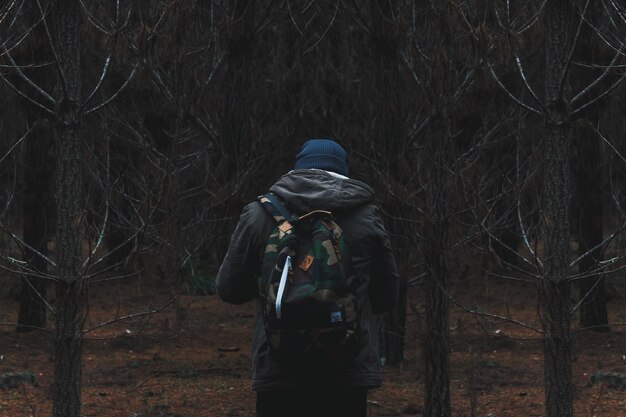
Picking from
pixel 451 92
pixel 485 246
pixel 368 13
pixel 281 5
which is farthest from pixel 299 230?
pixel 368 13

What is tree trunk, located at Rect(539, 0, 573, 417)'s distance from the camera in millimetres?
5566

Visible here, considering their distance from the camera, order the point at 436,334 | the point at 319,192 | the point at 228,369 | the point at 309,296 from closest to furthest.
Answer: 1. the point at 309,296
2. the point at 319,192
3. the point at 436,334
4. the point at 228,369

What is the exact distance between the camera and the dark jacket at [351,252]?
4566mm

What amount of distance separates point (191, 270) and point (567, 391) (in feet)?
44.0

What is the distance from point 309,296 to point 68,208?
7.73 feet

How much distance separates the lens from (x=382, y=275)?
476 cm

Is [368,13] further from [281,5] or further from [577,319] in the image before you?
[577,319]

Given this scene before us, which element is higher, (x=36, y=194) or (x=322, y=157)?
(x=36, y=194)

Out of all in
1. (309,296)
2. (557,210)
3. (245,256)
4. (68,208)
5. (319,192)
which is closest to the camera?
(309,296)

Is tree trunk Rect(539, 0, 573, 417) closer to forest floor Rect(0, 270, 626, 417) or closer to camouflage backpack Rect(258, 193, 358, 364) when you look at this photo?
camouflage backpack Rect(258, 193, 358, 364)

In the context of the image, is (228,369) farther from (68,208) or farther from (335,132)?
(68,208)

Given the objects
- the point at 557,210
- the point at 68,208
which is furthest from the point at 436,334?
the point at 68,208

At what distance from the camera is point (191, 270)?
18547 mm

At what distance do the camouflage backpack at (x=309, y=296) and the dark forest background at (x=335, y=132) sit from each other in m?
1.45
